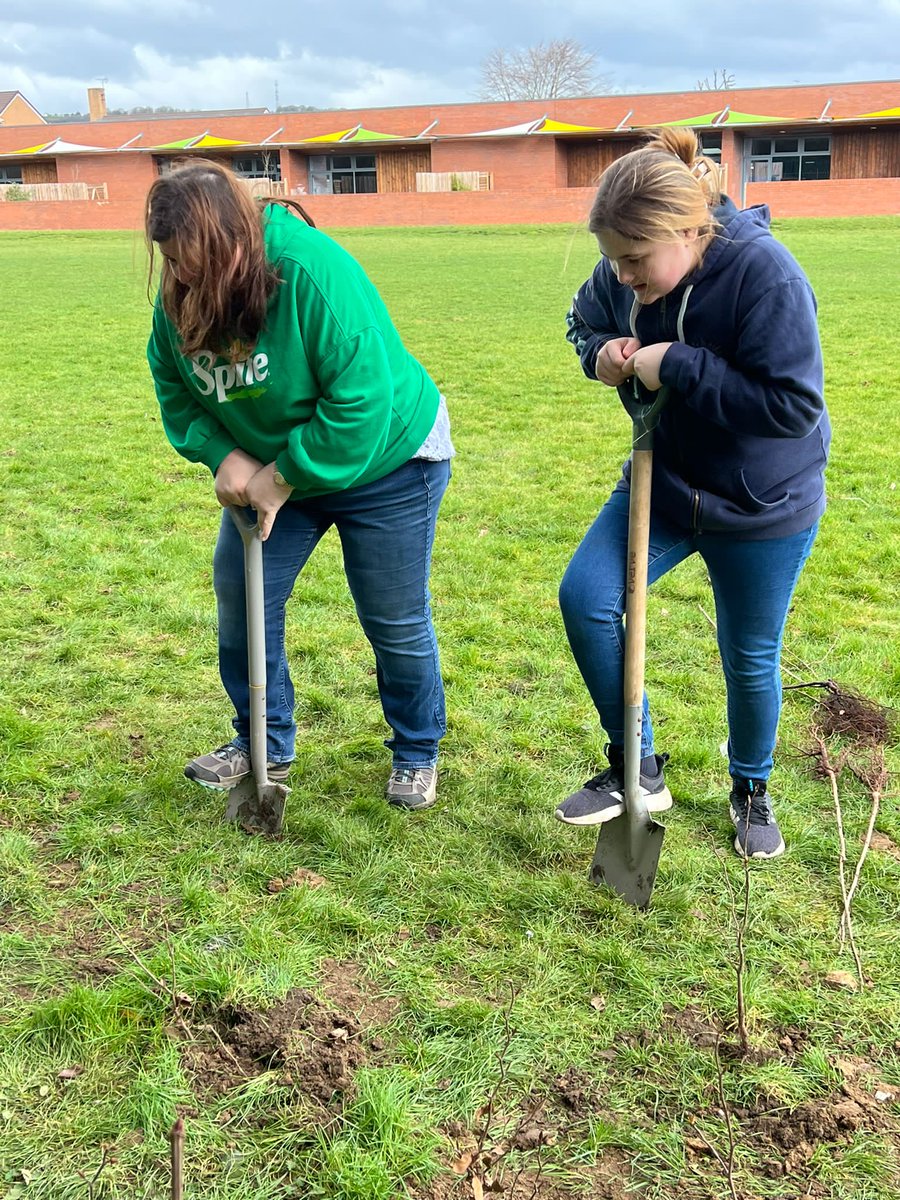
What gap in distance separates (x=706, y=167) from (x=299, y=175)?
4943 centimetres

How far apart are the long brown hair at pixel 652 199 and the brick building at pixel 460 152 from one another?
1384 inches

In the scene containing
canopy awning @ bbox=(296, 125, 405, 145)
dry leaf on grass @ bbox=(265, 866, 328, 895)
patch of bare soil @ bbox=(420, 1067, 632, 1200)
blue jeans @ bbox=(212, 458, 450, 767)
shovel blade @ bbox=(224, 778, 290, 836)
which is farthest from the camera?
canopy awning @ bbox=(296, 125, 405, 145)

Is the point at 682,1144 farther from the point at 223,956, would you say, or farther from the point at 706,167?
the point at 706,167

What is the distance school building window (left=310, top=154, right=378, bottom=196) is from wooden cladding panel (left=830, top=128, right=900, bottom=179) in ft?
65.5

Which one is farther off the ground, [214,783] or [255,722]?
[255,722]

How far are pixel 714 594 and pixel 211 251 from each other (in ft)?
5.35

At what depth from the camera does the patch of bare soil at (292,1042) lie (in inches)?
94.7

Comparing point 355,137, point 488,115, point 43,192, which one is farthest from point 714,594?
point 355,137

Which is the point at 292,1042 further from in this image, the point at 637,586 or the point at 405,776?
the point at 637,586

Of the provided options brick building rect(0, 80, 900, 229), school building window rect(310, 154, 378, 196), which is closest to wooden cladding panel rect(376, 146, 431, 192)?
brick building rect(0, 80, 900, 229)

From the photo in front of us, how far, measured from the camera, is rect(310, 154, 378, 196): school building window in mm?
48281

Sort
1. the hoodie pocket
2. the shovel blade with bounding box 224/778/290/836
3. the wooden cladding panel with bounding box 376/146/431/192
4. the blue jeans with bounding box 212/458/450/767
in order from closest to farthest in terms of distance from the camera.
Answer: the hoodie pocket → the blue jeans with bounding box 212/458/450/767 → the shovel blade with bounding box 224/778/290/836 → the wooden cladding panel with bounding box 376/146/431/192

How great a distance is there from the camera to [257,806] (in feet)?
11.0

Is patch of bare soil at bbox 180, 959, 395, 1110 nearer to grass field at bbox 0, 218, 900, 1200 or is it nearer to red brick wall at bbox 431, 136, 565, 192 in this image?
grass field at bbox 0, 218, 900, 1200
